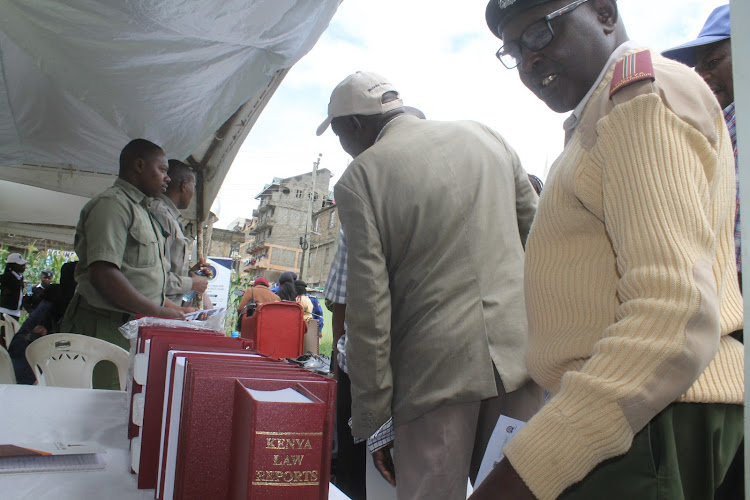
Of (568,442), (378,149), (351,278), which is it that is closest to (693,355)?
(568,442)

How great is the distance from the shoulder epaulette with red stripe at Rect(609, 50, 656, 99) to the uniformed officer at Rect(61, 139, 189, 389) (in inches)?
97.3

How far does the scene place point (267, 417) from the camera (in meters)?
0.75

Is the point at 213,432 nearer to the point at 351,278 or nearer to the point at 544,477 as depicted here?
the point at 544,477

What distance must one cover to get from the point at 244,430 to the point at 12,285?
312 inches

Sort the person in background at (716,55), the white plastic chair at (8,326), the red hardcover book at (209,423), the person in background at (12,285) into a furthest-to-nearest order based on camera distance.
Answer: the person in background at (12,285)
the white plastic chair at (8,326)
the person in background at (716,55)
the red hardcover book at (209,423)

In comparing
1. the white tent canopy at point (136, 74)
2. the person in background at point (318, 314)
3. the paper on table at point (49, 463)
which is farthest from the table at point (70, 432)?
the person in background at point (318, 314)

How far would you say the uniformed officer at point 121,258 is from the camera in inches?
108

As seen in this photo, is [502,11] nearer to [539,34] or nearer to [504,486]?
[539,34]

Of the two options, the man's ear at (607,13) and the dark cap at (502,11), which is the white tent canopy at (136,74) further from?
the man's ear at (607,13)

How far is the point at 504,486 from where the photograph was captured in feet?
2.32

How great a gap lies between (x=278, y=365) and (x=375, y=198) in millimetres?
774

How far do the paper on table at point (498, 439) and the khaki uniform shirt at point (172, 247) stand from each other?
2.63 m

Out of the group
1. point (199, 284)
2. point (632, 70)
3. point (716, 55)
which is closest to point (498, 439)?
point (632, 70)

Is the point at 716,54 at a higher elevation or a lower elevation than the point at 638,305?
higher
